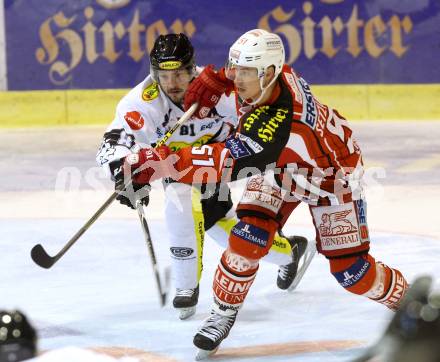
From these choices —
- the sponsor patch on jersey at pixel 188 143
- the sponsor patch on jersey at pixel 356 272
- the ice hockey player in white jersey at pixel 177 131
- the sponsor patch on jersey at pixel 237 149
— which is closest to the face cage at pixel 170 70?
the ice hockey player in white jersey at pixel 177 131

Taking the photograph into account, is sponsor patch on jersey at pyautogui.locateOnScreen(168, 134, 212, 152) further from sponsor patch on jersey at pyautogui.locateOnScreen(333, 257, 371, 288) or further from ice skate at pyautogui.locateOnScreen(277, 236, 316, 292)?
sponsor patch on jersey at pyautogui.locateOnScreen(333, 257, 371, 288)

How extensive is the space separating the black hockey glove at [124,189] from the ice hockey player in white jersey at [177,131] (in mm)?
66

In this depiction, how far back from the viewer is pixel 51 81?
8.81 metres

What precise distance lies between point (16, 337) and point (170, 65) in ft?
6.38

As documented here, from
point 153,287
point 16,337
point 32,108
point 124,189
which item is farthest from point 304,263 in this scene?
point 32,108

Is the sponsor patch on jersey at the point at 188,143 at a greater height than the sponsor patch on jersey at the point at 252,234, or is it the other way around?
the sponsor patch on jersey at the point at 188,143

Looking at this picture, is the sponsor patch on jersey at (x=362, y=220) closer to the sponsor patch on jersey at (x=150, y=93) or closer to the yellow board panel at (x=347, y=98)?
the sponsor patch on jersey at (x=150, y=93)

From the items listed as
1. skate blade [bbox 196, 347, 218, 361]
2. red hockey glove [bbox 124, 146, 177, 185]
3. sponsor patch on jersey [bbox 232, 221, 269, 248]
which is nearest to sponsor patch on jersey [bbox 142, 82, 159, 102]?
red hockey glove [bbox 124, 146, 177, 185]

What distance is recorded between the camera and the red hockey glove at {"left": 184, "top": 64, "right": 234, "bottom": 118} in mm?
3465

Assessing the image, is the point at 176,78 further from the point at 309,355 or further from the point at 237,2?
the point at 237,2

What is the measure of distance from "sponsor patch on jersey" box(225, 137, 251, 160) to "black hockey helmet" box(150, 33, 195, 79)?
27.1 inches

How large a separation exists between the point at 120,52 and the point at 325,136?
6.03 meters

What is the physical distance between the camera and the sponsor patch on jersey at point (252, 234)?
3.03m

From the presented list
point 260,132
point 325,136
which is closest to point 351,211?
point 325,136
